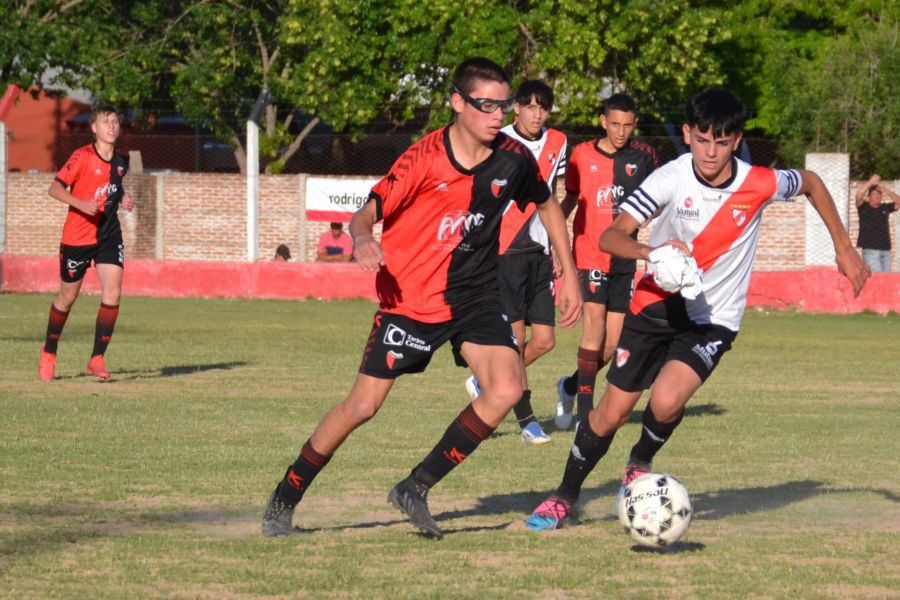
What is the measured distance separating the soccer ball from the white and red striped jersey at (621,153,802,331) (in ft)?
2.85

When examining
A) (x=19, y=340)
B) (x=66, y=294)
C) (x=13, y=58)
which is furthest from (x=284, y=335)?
(x=13, y=58)

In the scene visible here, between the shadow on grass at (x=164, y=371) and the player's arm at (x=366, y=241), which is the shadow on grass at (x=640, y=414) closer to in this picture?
the shadow on grass at (x=164, y=371)

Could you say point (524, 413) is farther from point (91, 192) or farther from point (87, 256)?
point (91, 192)

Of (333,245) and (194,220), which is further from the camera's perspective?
(194,220)

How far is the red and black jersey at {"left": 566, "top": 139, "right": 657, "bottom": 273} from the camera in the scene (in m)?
10.7

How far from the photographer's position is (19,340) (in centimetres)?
1681

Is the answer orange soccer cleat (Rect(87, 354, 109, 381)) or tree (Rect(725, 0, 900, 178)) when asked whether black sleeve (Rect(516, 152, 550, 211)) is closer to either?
orange soccer cleat (Rect(87, 354, 109, 381))

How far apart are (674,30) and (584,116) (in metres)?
2.55

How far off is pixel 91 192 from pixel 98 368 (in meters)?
1.54

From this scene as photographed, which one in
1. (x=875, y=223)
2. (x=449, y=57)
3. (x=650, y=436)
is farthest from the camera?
(x=449, y=57)

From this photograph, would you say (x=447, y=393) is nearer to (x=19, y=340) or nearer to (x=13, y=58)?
(x=19, y=340)

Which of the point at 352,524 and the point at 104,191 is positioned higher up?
the point at 104,191

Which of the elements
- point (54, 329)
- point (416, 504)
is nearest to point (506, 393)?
point (416, 504)

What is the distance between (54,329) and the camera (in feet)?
43.4
